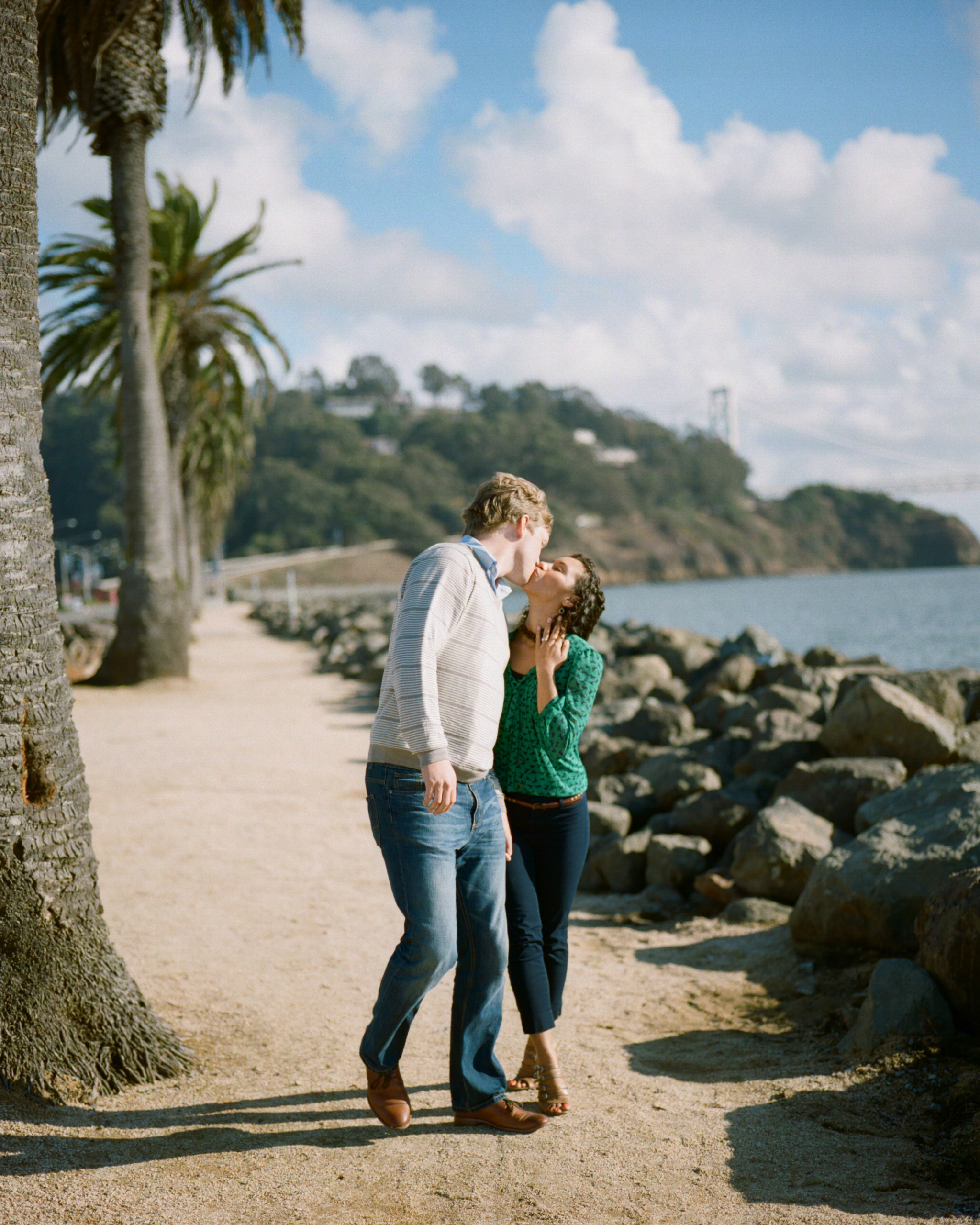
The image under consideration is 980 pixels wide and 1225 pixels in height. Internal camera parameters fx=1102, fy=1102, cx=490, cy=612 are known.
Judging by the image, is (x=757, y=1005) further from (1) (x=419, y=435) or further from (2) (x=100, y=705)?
(1) (x=419, y=435)

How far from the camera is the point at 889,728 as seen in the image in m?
6.85

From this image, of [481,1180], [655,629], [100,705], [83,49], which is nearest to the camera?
[481,1180]

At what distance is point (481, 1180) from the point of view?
2.91 m

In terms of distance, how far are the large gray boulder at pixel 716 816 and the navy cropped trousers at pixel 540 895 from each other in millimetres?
3214

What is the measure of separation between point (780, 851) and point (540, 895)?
2673mm

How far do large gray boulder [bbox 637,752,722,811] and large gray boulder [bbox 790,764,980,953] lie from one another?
2.01m

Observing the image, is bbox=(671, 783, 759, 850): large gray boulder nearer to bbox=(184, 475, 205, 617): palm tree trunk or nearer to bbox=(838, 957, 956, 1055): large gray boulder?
bbox=(838, 957, 956, 1055): large gray boulder


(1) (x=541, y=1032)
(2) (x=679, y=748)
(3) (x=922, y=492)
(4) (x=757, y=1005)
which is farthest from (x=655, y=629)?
(3) (x=922, y=492)

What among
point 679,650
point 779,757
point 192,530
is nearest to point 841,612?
point 192,530

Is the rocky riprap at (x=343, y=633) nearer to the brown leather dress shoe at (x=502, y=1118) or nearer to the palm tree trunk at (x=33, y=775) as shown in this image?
the palm tree trunk at (x=33, y=775)

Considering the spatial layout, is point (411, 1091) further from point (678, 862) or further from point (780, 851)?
point (678, 862)

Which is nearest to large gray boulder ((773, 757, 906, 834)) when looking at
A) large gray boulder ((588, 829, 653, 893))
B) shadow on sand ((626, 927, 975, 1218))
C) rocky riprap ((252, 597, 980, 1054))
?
rocky riprap ((252, 597, 980, 1054))

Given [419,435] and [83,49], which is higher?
[419,435]

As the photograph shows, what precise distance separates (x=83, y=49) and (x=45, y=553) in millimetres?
10829
